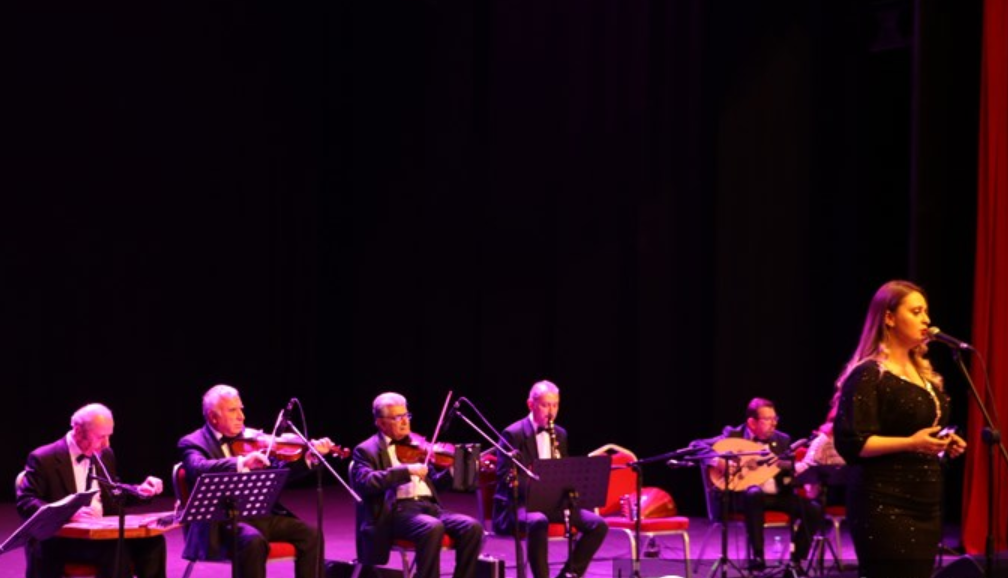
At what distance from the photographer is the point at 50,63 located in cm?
1159

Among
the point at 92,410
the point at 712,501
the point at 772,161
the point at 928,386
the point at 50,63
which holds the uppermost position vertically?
the point at 50,63

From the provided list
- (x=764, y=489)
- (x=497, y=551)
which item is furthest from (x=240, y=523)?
(x=764, y=489)

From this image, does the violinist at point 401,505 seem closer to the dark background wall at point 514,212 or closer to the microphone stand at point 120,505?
the microphone stand at point 120,505

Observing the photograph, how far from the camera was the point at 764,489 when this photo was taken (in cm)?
935

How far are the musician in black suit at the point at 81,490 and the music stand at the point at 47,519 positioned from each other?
0.26 m

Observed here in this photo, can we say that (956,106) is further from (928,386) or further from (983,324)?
(928,386)

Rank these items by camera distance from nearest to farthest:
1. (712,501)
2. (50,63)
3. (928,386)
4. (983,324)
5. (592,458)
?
(928,386), (592,458), (712,501), (983,324), (50,63)

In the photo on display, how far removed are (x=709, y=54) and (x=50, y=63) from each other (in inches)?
225

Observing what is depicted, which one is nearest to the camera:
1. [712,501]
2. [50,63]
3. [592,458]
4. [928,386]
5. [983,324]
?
[928,386]

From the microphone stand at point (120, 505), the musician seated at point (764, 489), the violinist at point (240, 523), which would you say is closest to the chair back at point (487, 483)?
the violinist at point (240, 523)

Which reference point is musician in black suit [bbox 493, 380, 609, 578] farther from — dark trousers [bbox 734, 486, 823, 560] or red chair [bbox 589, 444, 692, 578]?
dark trousers [bbox 734, 486, 823, 560]

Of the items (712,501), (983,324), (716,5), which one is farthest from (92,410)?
(716,5)

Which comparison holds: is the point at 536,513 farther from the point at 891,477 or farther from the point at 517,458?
the point at 891,477

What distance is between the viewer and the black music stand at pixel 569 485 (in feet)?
25.7
